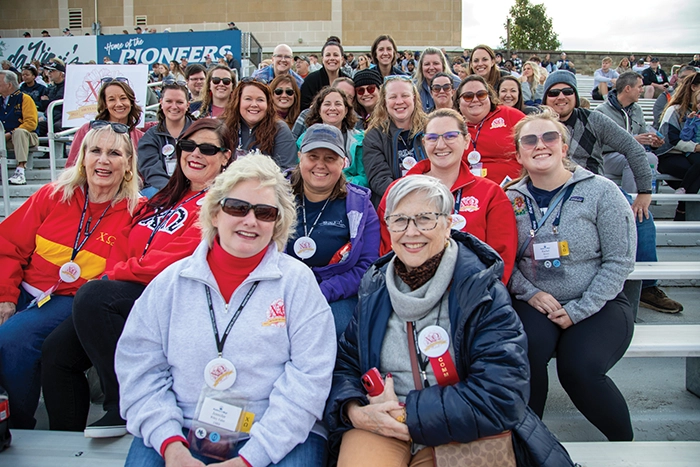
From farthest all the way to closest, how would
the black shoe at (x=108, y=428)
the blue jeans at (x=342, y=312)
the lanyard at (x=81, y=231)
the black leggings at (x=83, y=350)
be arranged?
the lanyard at (x=81, y=231)
the blue jeans at (x=342, y=312)
the black leggings at (x=83, y=350)
the black shoe at (x=108, y=428)

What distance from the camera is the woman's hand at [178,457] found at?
1617 mm

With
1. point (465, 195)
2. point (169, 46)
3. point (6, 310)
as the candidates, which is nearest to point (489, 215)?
point (465, 195)

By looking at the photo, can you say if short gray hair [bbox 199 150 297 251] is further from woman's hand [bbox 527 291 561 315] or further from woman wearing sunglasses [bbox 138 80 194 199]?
woman wearing sunglasses [bbox 138 80 194 199]

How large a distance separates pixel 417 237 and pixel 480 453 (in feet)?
2.46

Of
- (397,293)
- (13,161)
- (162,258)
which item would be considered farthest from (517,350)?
(13,161)

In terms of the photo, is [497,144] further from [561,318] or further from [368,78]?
[561,318]

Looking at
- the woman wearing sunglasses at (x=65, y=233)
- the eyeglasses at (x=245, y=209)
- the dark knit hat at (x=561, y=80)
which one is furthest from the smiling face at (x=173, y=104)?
the dark knit hat at (x=561, y=80)

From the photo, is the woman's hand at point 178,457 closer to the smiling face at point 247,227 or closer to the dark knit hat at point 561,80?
the smiling face at point 247,227

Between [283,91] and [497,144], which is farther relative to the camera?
[283,91]

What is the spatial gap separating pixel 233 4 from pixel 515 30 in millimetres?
26032

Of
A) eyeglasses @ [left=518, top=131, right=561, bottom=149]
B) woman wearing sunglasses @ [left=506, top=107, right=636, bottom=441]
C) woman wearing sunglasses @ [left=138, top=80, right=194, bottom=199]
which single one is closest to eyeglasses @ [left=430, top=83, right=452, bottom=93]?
woman wearing sunglasses @ [left=506, top=107, right=636, bottom=441]

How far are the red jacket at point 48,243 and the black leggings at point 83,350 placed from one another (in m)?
0.33

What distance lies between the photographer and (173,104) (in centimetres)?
410

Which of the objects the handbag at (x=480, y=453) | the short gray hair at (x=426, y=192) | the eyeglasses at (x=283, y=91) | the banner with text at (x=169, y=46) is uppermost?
the banner with text at (x=169, y=46)
